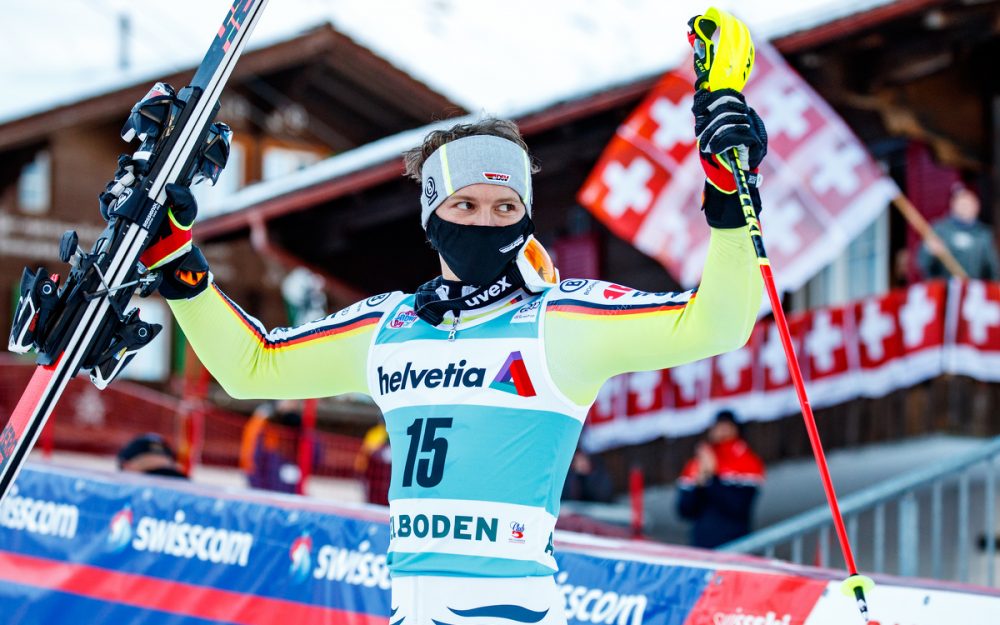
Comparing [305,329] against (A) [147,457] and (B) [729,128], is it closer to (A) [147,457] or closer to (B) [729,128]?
(B) [729,128]

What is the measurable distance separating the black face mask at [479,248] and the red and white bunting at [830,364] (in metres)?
5.93

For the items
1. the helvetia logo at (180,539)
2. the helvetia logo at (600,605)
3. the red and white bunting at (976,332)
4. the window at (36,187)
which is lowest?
the helvetia logo at (600,605)

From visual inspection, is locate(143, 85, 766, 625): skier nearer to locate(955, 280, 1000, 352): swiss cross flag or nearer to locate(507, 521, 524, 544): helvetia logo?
locate(507, 521, 524, 544): helvetia logo

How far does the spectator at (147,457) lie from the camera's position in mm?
6665

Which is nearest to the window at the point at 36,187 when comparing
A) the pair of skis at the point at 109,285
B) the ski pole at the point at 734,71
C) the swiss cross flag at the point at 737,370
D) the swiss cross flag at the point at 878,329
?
the swiss cross flag at the point at 737,370

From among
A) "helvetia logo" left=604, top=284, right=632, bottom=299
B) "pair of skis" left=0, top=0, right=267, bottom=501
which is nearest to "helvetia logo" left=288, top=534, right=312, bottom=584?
"pair of skis" left=0, top=0, right=267, bottom=501

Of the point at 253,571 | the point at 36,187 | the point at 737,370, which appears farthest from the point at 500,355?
the point at 36,187

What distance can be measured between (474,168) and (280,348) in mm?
789

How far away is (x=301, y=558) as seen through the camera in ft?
16.6

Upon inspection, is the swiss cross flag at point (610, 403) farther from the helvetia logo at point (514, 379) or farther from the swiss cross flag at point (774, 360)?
the helvetia logo at point (514, 379)

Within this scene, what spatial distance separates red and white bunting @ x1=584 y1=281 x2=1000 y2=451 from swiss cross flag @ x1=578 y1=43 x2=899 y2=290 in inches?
21.7

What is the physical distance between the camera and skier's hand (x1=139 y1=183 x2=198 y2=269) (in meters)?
3.46

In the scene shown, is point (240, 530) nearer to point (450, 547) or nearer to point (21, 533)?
point (21, 533)

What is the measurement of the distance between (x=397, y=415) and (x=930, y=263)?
7237mm
